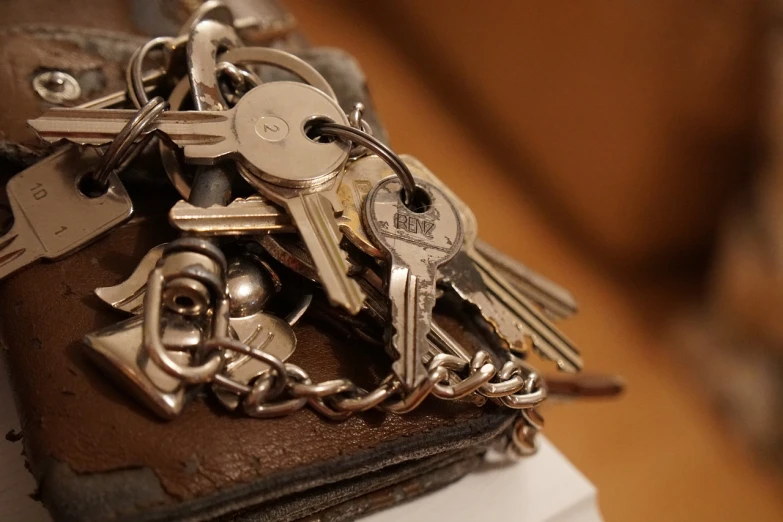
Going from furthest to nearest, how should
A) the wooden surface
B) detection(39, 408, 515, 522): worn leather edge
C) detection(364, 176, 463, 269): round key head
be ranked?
the wooden surface → detection(364, 176, 463, 269): round key head → detection(39, 408, 515, 522): worn leather edge

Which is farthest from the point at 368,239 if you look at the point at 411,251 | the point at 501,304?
the point at 501,304

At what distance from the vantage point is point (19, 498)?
17.6 inches

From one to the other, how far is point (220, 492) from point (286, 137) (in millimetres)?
241

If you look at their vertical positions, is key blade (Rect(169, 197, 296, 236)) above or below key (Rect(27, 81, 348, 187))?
below

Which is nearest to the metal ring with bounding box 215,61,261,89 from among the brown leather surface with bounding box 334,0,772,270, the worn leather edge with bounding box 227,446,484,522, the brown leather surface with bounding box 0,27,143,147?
the brown leather surface with bounding box 0,27,143,147

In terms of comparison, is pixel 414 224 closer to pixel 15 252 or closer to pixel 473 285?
pixel 473 285

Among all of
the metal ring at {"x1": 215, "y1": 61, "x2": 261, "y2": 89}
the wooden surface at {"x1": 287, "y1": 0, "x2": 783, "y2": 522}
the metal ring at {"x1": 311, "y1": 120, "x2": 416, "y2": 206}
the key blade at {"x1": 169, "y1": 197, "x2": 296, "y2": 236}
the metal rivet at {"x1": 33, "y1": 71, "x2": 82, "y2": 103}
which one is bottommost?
the wooden surface at {"x1": 287, "y1": 0, "x2": 783, "y2": 522}

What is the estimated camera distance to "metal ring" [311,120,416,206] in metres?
0.47

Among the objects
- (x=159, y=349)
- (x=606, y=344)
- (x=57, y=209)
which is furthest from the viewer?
(x=606, y=344)

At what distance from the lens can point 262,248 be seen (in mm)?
450

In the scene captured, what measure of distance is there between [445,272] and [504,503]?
0.22 metres

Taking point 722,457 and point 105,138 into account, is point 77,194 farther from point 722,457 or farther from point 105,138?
point 722,457

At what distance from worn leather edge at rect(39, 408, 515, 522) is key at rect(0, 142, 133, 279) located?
0.54 ft

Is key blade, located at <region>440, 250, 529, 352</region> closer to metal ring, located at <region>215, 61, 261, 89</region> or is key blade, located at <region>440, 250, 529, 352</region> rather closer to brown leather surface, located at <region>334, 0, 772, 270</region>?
metal ring, located at <region>215, 61, 261, 89</region>
